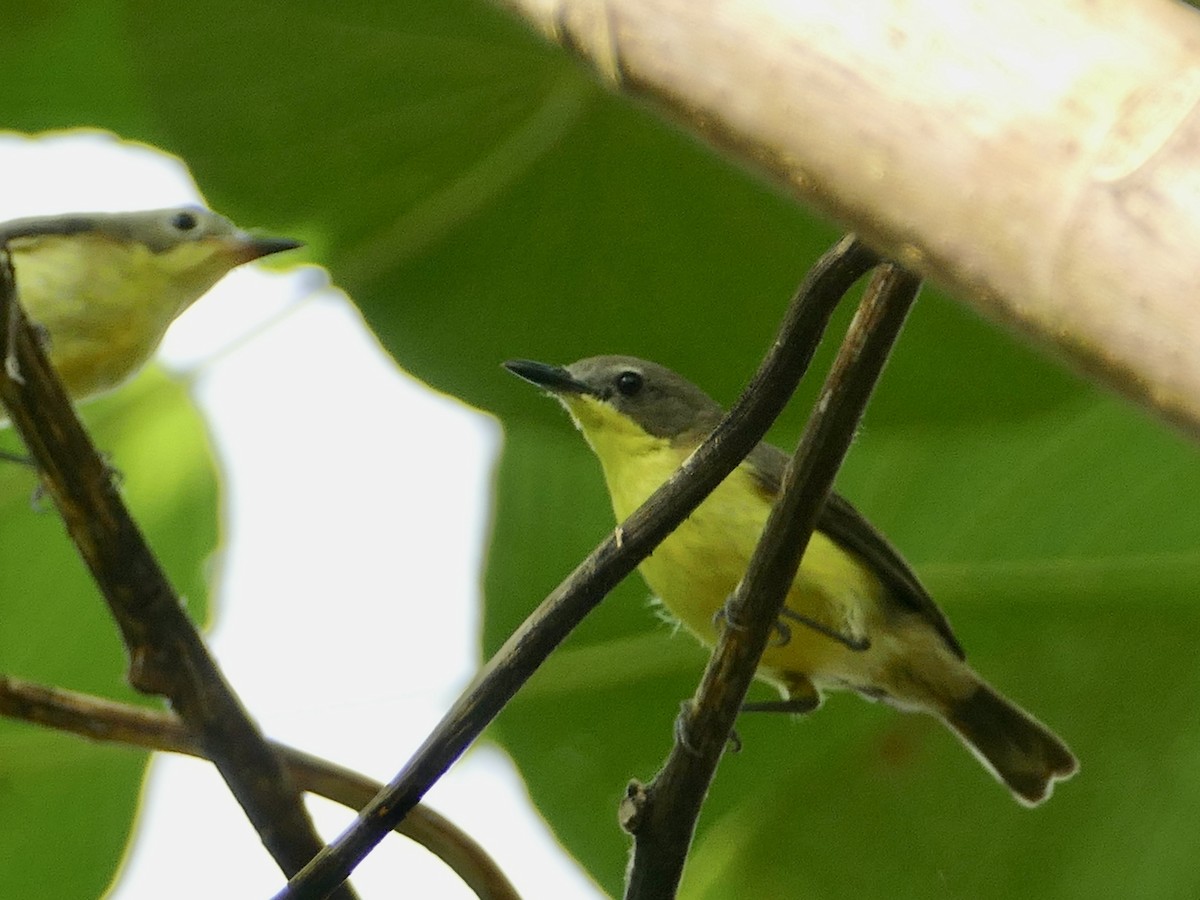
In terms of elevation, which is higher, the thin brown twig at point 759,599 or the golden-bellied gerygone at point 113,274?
the thin brown twig at point 759,599

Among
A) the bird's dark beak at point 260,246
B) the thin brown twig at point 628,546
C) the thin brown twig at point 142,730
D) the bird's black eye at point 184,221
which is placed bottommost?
the bird's black eye at point 184,221

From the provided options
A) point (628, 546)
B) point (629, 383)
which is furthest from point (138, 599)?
point (629, 383)

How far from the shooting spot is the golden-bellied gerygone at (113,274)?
1.73 metres

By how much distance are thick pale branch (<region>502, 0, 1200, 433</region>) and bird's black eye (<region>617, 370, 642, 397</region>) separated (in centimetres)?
143

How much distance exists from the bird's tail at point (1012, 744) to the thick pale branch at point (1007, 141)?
1376 mm

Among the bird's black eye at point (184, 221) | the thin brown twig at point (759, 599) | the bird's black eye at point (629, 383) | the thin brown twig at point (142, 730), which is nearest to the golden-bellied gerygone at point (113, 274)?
the bird's black eye at point (184, 221)

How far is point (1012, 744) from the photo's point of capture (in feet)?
5.92

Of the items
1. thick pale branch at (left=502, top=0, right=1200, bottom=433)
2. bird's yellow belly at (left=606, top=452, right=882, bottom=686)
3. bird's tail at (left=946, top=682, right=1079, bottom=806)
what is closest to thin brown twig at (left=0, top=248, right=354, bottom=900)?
thick pale branch at (left=502, top=0, right=1200, bottom=433)

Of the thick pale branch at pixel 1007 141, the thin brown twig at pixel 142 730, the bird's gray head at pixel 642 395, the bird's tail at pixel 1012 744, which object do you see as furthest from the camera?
the bird's gray head at pixel 642 395

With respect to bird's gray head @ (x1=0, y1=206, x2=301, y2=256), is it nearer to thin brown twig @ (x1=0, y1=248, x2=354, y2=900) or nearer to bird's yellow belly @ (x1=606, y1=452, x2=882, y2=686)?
bird's yellow belly @ (x1=606, y1=452, x2=882, y2=686)

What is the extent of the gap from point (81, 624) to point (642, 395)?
0.74m

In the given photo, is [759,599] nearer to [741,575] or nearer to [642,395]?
[741,575]

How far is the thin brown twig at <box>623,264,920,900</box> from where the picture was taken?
0.82 meters

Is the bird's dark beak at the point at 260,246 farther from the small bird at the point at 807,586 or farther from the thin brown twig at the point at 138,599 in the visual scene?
the thin brown twig at the point at 138,599
